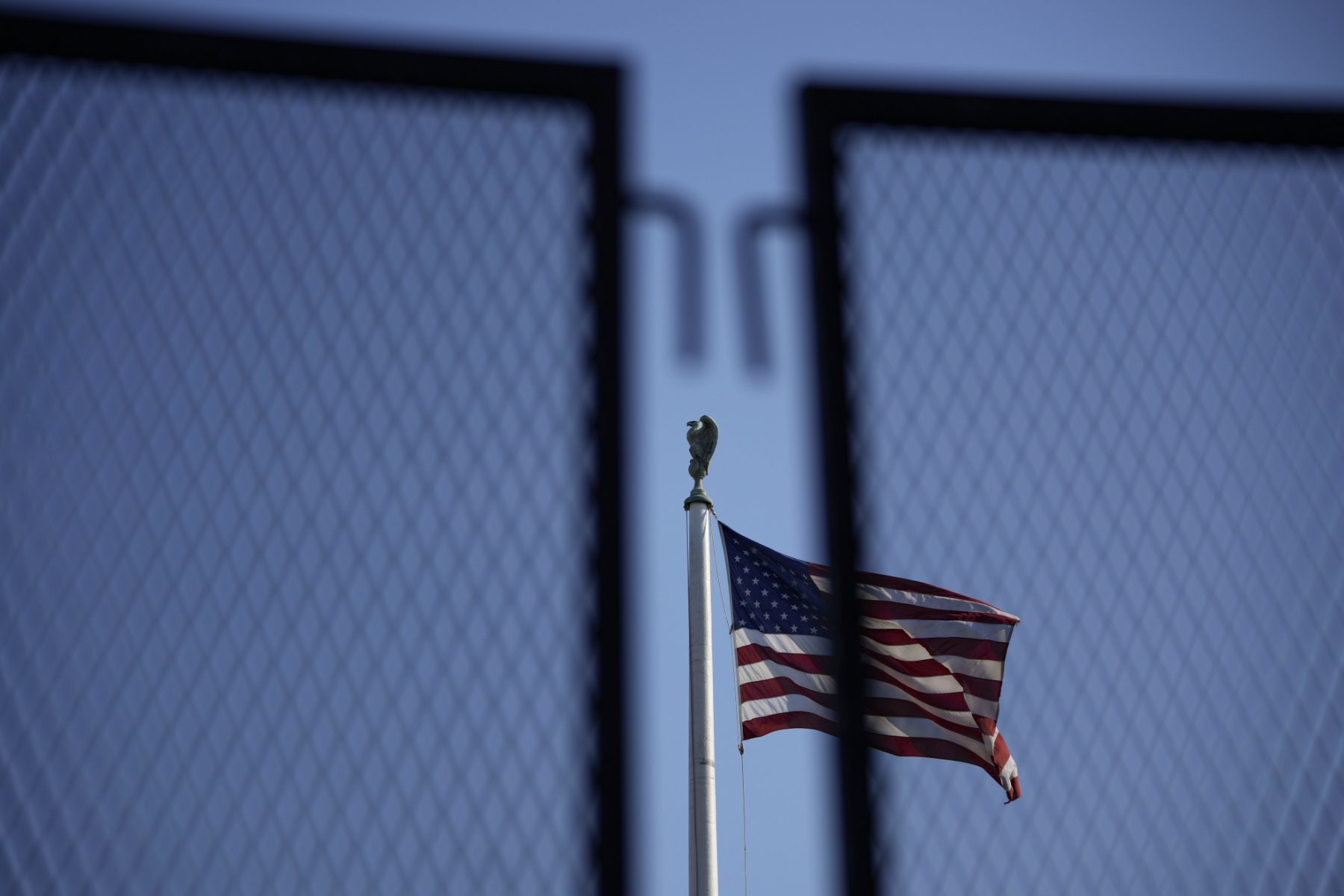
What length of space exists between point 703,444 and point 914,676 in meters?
4.18

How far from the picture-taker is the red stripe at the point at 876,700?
47.4 feet

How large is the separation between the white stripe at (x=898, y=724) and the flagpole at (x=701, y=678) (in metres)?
0.69

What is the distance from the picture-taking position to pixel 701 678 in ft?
51.9

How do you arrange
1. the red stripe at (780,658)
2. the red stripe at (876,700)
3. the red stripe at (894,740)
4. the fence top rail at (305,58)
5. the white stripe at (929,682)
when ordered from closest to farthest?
the fence top rail at (305,58) < the red stripe at (894,740) < the red stripe at (876,700) < the white stripe at (929,682) < the red stripe at (780,658)

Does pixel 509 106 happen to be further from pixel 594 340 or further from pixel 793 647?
pixel 793 647

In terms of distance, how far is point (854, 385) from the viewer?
409 centimetres

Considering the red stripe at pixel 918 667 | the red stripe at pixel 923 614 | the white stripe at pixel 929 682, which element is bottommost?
the white stripe at pixel 929 682

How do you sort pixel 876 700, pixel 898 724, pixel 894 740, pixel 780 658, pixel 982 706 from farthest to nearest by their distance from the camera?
1. pixel 780 658
2. pixel 982 706
3. pixel 898 724
4. pixel 894 740
5. pixel 876 700

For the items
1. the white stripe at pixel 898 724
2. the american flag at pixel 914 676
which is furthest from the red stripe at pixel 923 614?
the white stripe at pixel 898 724

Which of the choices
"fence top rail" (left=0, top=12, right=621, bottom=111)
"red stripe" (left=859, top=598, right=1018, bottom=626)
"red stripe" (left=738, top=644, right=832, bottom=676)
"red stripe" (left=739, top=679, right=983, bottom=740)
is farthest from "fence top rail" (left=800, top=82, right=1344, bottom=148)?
"red stripe" (left=738, top=644, right=832, bottom=676)

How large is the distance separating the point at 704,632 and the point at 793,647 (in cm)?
100

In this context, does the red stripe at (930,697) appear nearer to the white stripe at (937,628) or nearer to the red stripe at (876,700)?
the red stripe at (876,700)

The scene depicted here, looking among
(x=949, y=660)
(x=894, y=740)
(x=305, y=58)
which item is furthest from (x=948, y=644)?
(x=305, y=58)

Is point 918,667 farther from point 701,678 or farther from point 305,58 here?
point 305,58
